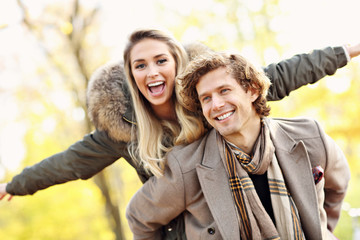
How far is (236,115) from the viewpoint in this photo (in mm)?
2465

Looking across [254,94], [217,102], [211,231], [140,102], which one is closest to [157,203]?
[211,231]

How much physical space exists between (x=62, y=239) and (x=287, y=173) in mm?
9257

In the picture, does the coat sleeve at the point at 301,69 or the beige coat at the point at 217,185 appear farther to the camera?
the coat sleeve at the point at 301,69

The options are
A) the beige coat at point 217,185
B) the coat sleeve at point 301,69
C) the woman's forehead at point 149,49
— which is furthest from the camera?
the woman's forehead at point 149,49

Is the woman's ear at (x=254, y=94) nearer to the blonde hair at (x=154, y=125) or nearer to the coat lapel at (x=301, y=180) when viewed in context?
the coat lapel at (x=301, y=180)

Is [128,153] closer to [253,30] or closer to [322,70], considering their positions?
[322,70]

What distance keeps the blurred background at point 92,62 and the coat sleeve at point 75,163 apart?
3.88 meters

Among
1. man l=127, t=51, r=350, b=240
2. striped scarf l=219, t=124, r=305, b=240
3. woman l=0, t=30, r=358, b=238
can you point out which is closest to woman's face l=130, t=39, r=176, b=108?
woman l=0, t=30, r=358, b=238

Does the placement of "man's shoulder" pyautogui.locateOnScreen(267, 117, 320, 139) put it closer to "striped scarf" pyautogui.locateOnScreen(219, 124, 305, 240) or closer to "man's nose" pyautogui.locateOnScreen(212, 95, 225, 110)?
"striped scarf" pyautogui.locateOnScreen(219, 124, 305, 240)

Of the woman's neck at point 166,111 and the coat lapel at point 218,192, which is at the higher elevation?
the woman's neck at point 166,111

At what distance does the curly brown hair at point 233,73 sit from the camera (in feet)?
8.17

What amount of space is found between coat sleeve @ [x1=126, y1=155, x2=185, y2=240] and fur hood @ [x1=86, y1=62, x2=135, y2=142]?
577 mm

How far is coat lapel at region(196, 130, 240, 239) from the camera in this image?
243cm

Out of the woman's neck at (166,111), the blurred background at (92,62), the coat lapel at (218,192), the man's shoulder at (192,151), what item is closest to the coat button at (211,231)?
the coat lapel at (218,192)
